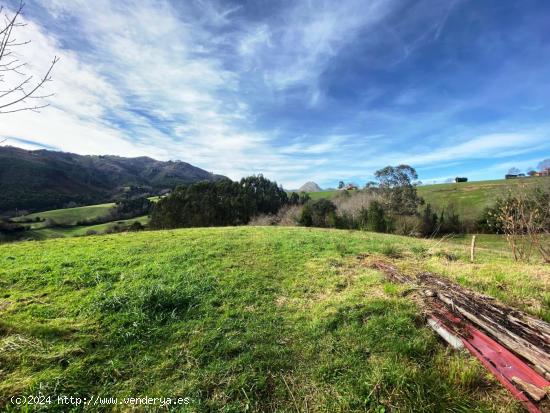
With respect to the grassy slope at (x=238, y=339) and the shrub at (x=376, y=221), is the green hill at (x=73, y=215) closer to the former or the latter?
the shrub at (x=376, y=221)

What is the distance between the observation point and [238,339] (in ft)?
12.7

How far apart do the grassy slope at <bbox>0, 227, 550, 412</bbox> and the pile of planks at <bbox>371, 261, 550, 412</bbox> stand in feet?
0.76

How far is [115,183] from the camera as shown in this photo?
188 m

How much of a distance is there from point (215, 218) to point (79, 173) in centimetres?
17795

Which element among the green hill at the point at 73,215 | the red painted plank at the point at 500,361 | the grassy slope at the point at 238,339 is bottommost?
the green hill at the point at 73,215

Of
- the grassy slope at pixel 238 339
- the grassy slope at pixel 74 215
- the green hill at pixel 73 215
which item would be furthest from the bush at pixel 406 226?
the grassy slope at pixel 74 215

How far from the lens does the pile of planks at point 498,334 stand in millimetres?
2854

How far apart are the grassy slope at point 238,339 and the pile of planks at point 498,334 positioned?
0.23 metres

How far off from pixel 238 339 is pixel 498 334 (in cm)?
367

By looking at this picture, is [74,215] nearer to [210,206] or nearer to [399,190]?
[210,206]

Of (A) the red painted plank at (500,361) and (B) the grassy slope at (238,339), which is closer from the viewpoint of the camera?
(A) the red painted plank at (500,361)

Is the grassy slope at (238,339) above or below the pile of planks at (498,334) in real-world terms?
below

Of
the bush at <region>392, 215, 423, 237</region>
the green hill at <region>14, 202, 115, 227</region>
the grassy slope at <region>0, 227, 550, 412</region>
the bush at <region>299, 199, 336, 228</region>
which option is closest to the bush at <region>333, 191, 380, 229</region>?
the bush at <region>299, 199, 336, 228</region>

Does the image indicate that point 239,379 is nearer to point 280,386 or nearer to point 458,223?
point 280,386
